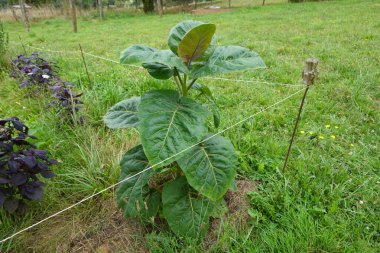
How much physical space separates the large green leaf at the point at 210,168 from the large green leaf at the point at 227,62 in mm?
423

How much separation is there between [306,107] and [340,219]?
1567mm

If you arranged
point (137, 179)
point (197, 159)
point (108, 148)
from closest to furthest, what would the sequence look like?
point (197, 159), point (137, 179), point (108, 148)

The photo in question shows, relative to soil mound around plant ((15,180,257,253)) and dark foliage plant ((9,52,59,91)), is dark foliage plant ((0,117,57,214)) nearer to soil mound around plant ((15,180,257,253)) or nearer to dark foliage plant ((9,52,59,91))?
soil mound around plant ((15,180,257,253))

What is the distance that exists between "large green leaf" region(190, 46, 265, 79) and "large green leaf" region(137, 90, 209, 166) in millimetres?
168

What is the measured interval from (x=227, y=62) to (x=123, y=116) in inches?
25.9

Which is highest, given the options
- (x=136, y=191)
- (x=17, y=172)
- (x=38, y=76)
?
(x=38, y=76)

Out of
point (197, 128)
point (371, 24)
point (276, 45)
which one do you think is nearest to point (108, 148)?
point (197, 128)

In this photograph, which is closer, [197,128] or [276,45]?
[197,128]

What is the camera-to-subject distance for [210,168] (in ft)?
4.27

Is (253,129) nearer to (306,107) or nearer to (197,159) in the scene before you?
(306,107)

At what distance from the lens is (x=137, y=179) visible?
4.87 ft

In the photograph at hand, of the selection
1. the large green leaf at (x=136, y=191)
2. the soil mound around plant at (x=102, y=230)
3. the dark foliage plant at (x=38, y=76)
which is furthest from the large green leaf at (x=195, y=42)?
the dark foliage plant at (x=38, y=76)

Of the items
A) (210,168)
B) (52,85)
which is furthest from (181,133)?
(52,85)

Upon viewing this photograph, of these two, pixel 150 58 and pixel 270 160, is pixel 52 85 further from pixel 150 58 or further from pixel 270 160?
pixel 270 160
